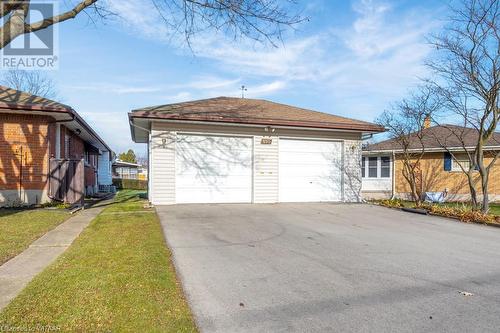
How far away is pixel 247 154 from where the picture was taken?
12.9 meters

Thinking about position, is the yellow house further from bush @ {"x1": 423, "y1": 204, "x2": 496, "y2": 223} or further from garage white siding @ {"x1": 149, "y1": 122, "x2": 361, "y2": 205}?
bush @ {"x1": 423, "y1": 204, "x2": 496, "y2": 223}

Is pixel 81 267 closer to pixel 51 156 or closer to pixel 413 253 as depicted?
pixel 413 253

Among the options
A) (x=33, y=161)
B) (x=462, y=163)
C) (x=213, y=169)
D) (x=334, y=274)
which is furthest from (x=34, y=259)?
(x=462, y=163)

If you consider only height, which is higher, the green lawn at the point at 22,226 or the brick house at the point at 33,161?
the brick house at the point at 33,161

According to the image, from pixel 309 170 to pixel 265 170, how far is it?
5.93ft

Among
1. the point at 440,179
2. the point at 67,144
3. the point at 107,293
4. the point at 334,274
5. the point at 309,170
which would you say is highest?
the point at 67,144

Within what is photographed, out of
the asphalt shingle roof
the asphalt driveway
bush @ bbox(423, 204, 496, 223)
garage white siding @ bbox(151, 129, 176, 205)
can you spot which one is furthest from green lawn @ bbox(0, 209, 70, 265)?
the asphalt shingle roof

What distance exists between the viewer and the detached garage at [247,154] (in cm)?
1184

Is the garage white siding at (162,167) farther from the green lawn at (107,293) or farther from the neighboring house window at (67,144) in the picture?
the green lawn at (107,293)

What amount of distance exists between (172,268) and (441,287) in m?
3.40

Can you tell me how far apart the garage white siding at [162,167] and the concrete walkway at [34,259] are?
3.32 meters

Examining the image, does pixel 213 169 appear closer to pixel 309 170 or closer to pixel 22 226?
pixel 309 170

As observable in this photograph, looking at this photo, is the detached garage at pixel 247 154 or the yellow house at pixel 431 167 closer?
the detached garage at pixel 247 154

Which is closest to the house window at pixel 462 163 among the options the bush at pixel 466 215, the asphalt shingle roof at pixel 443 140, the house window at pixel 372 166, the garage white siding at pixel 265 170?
the asphalt shingle roof at pixel 443 140
